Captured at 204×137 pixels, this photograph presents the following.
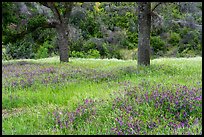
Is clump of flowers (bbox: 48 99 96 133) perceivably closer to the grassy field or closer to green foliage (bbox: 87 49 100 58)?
the grassy field

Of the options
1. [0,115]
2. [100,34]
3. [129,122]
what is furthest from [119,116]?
[100,34]

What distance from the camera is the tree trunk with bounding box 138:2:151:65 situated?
Answer: 13.2 meters

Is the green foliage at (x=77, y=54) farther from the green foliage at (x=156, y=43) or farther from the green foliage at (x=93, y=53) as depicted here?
the green foliage at (x=156, y=43)

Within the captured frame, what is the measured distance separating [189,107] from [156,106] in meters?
0.54

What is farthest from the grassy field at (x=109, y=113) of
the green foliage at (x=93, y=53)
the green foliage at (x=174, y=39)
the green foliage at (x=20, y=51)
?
the green foliage at (x=174, y=39)

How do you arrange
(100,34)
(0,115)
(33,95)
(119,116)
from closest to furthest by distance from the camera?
1. (119,116)
2. (0,115)
3. (33,95)
4. (100,34)

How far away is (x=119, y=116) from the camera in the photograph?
538 centimetres

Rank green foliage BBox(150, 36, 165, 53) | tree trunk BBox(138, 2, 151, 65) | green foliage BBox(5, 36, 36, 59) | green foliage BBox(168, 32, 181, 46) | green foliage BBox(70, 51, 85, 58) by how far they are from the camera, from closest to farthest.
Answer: tree trunk BBox(138, 2, 151, 65) → green foliage BBox(5, 36, 36, 59) → green foliage BBox(70, 51, 85, 58) → green foliage BBox(150, 36, 165, 53) → green foliage BBox(168, 32, 181, 46)

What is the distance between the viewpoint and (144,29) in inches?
525

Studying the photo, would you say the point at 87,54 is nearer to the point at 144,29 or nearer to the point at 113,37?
the point at 113,37

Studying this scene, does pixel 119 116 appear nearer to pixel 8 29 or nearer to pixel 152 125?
pixel 152 125

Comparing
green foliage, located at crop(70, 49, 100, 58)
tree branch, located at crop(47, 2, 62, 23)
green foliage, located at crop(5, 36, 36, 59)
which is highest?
tree branch, located at crop(47, 2, 62, 23)

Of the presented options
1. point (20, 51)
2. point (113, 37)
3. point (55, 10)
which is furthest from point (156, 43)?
point (55, 10)

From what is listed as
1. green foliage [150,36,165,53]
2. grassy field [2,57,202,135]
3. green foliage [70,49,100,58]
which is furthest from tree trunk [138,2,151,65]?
green foliage [150,36,165,53]
